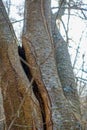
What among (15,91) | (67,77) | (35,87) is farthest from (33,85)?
(67,77)

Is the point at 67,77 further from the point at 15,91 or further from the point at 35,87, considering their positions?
the point at 15,91

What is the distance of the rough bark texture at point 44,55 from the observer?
2377 millimetres

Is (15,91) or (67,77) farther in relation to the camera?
(67,77)

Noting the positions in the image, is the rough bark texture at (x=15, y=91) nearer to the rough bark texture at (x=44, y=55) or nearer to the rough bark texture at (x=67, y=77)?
the rough bark texture at (x=44, y=55)

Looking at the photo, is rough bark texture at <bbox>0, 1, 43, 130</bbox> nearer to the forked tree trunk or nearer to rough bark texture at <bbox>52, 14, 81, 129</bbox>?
the forked tree trunk

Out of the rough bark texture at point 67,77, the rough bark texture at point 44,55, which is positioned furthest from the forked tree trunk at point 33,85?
the rough bark texture at point 67,77

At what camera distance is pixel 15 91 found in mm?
2408

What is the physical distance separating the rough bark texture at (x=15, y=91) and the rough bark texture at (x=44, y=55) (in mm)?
123

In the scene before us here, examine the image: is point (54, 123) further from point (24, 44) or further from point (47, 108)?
point (24, 44)

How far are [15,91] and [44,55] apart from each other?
0.42 meters

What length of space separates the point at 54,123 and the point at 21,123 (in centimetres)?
26

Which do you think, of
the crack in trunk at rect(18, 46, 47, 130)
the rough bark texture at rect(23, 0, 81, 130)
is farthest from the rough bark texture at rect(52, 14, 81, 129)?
the crack in trunk at rect(18, 46, 47, 130)

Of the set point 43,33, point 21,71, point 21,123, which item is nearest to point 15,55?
point 21,71

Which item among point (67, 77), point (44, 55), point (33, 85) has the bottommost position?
point (67, 77)
